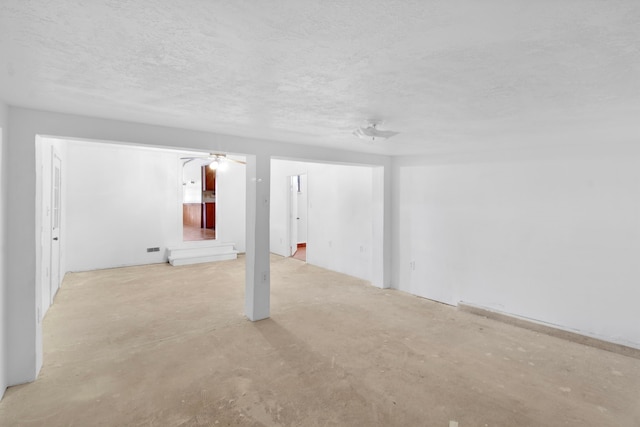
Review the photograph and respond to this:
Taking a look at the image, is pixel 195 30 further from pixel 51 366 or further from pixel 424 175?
pixel 424 175

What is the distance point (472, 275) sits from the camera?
419 cm

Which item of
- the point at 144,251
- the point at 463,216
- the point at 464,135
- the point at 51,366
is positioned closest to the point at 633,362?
the point at 463,216

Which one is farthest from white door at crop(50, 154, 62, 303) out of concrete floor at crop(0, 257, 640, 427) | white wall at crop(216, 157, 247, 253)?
white wall at crop(216, 157, 247, 253)

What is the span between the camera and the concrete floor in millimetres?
2105

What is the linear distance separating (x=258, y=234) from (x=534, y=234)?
3249 millimetres

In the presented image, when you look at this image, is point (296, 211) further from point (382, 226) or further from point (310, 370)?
point (310, 370)

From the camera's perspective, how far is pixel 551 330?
345cm

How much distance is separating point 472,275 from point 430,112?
8.89 feet

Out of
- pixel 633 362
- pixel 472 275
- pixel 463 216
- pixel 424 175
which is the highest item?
pixel 424 175

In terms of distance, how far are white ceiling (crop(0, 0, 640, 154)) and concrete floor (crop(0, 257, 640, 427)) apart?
6.91ft

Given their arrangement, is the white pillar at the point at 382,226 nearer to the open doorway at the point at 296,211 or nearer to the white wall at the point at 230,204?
the open doorway at the point at 296,211

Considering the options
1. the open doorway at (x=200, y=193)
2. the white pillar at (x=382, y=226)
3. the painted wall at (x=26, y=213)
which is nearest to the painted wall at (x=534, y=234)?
the white pillar at (x=382, y=226)

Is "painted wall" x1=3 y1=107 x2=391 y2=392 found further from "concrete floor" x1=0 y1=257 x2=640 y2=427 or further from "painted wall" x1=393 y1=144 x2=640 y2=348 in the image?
"painted wall" x1=393 y1=144 x2=640 y2=348

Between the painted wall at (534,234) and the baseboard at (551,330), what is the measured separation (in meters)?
0.08
